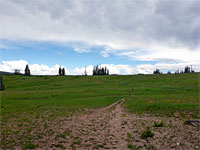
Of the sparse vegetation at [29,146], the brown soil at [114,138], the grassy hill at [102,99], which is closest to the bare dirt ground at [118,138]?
the brown soil at [114,138]

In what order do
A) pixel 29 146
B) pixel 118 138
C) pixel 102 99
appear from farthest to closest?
pixel 102 99, pixel 118 138, pixel 29 146

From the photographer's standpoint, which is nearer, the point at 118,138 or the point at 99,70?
the point at 118,138

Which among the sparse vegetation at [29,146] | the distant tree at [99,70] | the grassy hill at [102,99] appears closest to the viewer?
the sparse vegetation at [29,146]

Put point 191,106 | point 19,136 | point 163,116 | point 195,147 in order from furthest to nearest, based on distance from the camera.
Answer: point 191,106
point 163,116
point 19,136
point 195,147

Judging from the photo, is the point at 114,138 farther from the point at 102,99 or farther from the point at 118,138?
the point at 102,99

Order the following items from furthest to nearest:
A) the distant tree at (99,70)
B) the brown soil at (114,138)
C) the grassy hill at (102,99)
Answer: the distant tree at (99,70) → the grassy hill at (102,99) → the brown soil at (114,138)

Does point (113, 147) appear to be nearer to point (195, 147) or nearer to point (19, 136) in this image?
point (195, 147)

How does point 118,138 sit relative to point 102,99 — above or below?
above

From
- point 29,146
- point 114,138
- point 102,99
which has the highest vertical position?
point 29,146

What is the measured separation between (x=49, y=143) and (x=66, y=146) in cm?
126

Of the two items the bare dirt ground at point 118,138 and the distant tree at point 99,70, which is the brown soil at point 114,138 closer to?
the bare dirt ground at point 118,138

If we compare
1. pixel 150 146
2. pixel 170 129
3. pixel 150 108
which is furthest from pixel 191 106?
pixel 150 146

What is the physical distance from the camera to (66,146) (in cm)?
884

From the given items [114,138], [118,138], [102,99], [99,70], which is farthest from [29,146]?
[99,70]
